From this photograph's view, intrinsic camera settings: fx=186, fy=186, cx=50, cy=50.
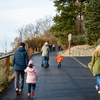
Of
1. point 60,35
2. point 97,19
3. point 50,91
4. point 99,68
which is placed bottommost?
point 50,91

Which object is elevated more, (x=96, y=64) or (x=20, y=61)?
(x=20, y=61)

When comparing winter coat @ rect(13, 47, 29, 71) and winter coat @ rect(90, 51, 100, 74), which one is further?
winter coat @ rect(90, 51, 100, 74)

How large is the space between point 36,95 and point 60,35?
25209 millimetres

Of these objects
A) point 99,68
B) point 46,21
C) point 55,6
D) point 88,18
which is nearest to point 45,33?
point 46,21

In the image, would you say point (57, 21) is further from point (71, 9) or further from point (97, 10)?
point (97, 10)

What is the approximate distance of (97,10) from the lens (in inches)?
962

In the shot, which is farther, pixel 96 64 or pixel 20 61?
pixel 96 64

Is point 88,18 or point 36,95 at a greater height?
point 88,18

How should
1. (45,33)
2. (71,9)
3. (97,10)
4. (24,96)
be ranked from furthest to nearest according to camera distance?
1. (45,33)
2. (71,9)
3. (97,10)
4. (24,96)

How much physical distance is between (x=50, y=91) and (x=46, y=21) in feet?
194

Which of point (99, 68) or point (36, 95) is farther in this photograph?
point (99, 68)

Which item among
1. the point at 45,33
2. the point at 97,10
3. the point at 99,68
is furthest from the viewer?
the point at 45,33

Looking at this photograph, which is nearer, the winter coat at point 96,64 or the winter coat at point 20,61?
the winter coat at point 20,61

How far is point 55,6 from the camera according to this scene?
105ft
